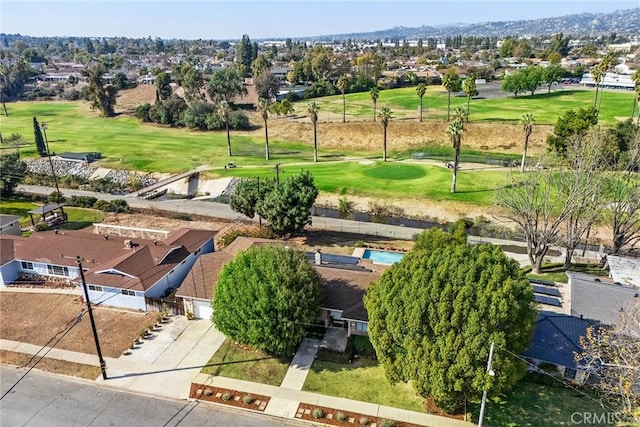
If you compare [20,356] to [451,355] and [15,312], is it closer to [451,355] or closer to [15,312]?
[15,312]

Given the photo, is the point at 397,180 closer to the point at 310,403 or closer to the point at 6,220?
the point at 310,403

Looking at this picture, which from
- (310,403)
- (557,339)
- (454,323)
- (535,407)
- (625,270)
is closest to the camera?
(454,323)

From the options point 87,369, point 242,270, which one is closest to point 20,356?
point 87,369

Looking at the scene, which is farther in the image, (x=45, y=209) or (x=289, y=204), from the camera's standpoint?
(x=45, y=209)

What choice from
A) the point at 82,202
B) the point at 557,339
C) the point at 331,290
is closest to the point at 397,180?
the point at 331,290

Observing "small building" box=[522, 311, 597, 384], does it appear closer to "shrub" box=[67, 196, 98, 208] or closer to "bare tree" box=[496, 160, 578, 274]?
"bare tree" box=[496, 160, 578, 274]

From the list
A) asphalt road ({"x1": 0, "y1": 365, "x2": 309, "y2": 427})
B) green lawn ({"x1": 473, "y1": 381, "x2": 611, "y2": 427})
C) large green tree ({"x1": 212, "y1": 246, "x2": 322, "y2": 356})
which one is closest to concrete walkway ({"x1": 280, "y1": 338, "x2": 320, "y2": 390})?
large green tree ({"x1": 212, "y1": 246, "x2": 322, "y2": 356})
